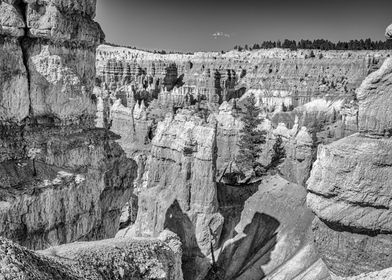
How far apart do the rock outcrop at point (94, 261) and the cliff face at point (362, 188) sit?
2.92m

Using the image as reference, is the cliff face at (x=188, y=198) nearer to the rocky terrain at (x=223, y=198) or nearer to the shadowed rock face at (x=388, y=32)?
the rocky terrain at (x=223, y=198)

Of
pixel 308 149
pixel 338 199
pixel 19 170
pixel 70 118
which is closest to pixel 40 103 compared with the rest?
pixel 70 118

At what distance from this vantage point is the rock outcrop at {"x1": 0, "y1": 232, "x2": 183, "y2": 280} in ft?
11.0

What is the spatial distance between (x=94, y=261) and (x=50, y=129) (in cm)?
444

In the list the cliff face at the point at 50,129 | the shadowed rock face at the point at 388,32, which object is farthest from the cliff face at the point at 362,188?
the cliff face at the point at 50,129

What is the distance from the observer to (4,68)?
7.71 m

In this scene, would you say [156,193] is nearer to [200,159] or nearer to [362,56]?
[200,159]

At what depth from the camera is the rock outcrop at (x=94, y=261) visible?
3346 mm

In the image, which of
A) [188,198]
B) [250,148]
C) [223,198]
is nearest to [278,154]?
[250,148]

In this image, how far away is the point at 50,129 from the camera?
846cm

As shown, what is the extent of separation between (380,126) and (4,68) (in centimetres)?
625

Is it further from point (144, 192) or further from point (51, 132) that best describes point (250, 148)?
point (51, 132)

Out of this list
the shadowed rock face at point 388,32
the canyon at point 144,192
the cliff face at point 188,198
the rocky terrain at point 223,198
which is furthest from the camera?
the cliff face at point 188,198

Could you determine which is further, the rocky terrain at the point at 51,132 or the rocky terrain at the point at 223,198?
the rocky terrain at the point at 223,198
